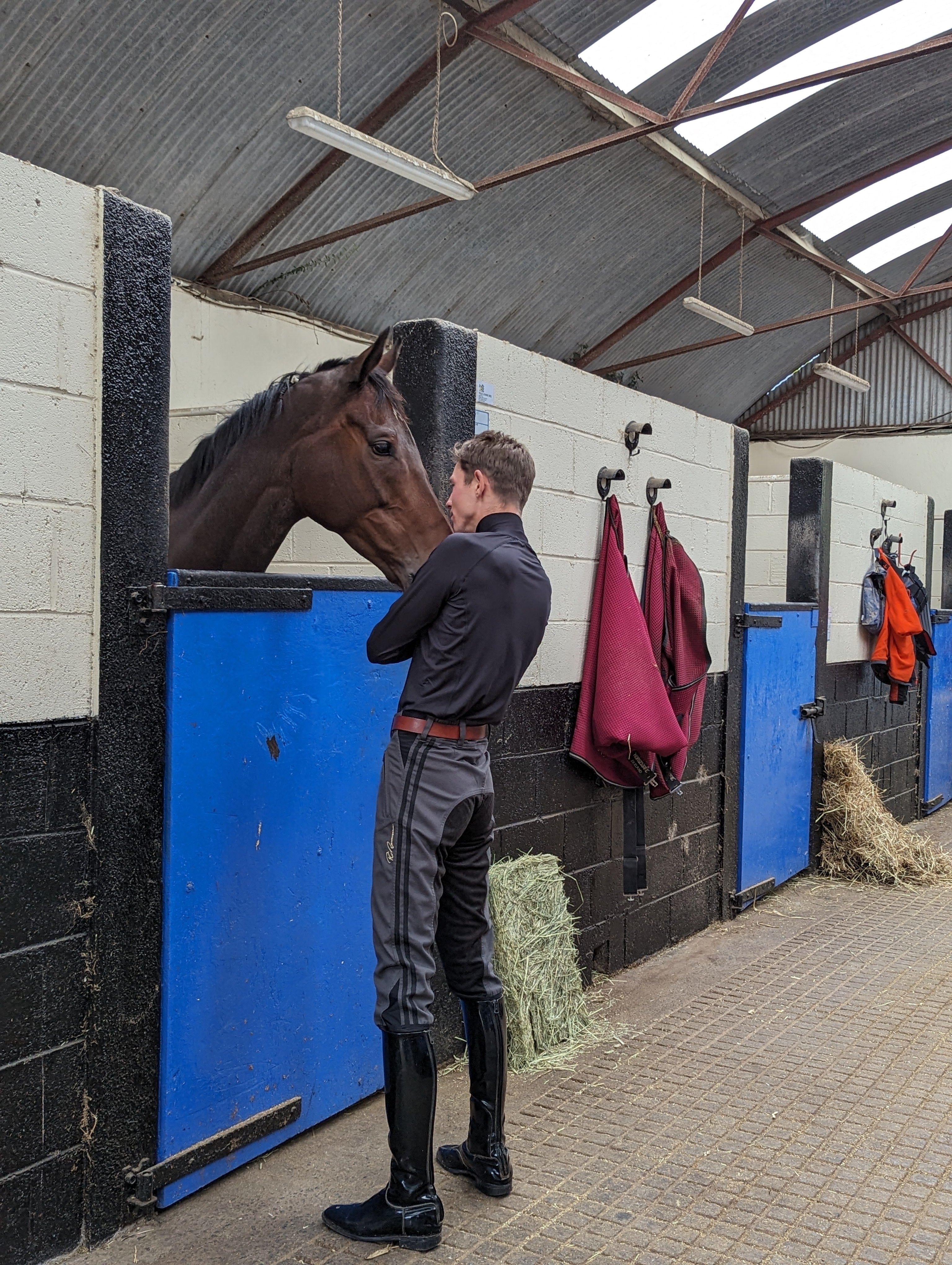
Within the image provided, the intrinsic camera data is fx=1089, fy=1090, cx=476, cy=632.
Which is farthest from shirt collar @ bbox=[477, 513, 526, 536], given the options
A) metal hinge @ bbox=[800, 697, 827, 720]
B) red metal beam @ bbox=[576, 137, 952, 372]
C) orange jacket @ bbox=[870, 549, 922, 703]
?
red metal beam @ bbox=[576, 137, 952, 372]

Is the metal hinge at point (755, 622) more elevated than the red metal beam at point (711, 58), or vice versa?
the red metal beam at point (711, 58)

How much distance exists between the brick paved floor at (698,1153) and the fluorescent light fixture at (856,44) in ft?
24.5

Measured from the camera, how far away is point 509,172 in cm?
880

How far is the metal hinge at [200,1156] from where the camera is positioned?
Result: 212cm

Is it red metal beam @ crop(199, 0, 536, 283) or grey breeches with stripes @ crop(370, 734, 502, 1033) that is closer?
grey breeches with stripes @ crop(370, 734, 502, 1033)

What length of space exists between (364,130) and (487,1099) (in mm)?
7660

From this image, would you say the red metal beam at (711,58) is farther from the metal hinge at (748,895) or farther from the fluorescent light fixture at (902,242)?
the metal hinge at (748,895)

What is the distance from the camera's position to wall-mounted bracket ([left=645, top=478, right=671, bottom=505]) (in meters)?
3.94

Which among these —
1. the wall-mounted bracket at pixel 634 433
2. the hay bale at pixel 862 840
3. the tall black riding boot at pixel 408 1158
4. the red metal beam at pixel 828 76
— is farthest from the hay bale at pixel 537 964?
the red metal beam at pixel 828 76

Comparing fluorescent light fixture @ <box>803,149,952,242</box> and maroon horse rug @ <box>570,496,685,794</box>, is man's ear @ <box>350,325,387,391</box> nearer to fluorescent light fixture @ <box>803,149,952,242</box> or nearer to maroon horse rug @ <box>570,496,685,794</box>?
maroon horse rug @ <box>570,496,685,794</box>

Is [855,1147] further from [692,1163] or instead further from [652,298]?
[652,298]

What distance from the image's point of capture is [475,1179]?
2.37 meters

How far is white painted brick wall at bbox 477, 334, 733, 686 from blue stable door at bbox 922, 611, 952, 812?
11.9 ft

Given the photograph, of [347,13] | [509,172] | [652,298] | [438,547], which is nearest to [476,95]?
[509,172]
